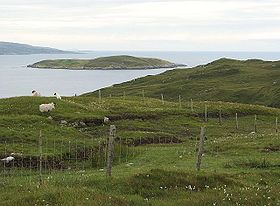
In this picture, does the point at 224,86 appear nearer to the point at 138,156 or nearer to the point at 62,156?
the point at 138,156

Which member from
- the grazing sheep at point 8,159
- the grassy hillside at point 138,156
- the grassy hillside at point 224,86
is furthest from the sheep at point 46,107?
Answer: the grassy hillside at point 224,86

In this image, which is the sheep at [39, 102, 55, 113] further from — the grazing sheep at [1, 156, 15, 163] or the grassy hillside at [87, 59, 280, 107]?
the grassy hillside at [87, 59, 280, 107]

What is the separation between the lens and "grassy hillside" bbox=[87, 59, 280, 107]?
334ft

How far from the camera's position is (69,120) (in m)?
52.8

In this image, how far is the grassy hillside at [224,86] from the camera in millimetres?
101750

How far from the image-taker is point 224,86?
386 feet

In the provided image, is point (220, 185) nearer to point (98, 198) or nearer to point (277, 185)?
point (277, 185)

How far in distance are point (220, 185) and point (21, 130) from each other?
2598cm

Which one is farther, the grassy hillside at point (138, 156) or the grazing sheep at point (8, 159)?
the grazing sheep at point (8, 159)

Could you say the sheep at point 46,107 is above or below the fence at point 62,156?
above

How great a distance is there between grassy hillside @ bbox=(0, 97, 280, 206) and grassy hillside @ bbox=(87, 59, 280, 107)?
3030 centimetres

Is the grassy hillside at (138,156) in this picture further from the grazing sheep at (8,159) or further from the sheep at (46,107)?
the sheep at (46,107)

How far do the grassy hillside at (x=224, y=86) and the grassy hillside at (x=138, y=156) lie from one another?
99.4ft

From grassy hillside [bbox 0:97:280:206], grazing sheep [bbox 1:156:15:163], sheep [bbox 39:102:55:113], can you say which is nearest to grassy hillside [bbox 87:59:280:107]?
grassy hillside [bbox 0:97:280:206]
